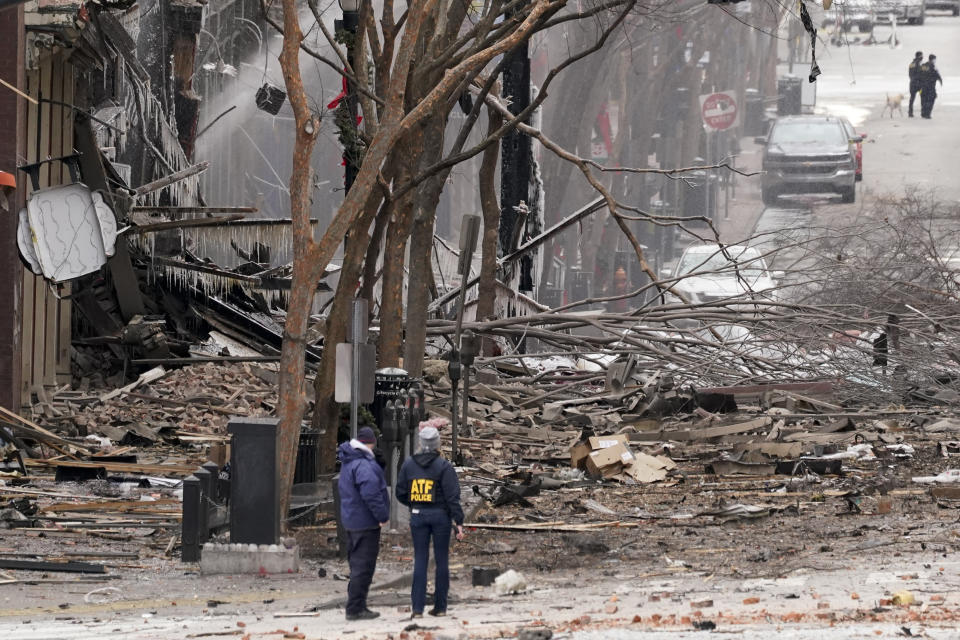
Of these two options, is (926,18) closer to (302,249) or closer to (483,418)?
(483,418)

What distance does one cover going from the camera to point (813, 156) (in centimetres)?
4966

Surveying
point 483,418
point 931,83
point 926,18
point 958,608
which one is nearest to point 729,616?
point 958,608

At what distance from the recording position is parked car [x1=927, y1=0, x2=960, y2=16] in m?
67.9

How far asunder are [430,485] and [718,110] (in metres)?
44.6

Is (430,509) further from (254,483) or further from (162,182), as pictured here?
(162,182)

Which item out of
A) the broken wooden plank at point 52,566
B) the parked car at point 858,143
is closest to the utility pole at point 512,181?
the broken wooden plank at point 52,566

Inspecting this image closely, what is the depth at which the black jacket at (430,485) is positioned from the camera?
8727mm

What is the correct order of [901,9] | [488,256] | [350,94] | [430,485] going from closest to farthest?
1. [430,485]
2. [350,94]
3. [488,256]
4. [901,9]

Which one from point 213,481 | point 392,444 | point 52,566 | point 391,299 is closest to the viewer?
point 52,566

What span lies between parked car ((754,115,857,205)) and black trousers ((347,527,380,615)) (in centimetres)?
4206

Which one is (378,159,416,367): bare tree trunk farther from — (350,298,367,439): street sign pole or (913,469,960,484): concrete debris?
(913,469,960,484): concrete debris

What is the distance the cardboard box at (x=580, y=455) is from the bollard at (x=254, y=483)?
474 cm

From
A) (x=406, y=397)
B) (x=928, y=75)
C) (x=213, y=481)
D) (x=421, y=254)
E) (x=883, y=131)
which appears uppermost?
(x=928, y=75)

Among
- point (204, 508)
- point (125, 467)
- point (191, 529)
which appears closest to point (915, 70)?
point (125, 467)
